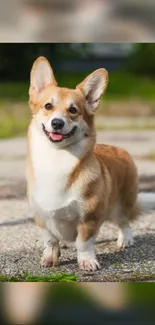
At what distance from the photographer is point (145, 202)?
3.31m

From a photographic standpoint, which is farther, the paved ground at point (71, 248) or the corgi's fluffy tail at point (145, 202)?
the corgi's fluffy tail at point (145, 202)

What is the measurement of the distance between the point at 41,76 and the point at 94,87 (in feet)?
0.58

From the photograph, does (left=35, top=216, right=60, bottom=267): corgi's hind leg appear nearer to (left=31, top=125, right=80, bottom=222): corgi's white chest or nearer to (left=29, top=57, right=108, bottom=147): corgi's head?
(left=31, top=125, right=80, bottom=222): corgi's white chest

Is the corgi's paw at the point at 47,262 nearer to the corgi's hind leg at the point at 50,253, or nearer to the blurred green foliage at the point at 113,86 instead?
the corgi's hind leg at the point at 50,253

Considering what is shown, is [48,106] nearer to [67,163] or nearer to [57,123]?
[57,123]

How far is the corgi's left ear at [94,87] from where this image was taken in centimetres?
294

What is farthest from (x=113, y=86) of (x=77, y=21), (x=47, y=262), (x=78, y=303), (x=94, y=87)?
(x=78, y=303)

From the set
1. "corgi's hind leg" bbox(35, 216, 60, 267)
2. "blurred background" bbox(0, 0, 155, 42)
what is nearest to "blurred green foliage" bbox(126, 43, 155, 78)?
"blurred background" bbox(0, 0, 155, 42)

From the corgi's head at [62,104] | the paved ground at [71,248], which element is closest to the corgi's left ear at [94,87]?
the corgi's head at [62,104]

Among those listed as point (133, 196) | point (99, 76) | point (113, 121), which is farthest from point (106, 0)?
point (133, 196)

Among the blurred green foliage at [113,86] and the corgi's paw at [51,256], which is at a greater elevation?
the blurred green foliage at [113,86]

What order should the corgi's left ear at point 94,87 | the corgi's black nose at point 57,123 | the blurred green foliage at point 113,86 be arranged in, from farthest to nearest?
the blurred green foliage at point 113,86 < the corgi's left ear at point 94,87 < the corgi's black nose at point 57,123

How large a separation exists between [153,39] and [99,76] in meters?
0.22

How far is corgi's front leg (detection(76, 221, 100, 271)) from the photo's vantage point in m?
3.02
